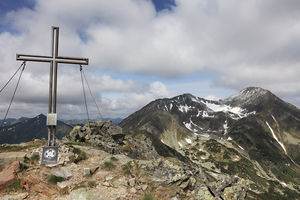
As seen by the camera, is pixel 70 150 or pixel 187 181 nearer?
pixel 187 181

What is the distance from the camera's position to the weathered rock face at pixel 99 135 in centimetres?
3258

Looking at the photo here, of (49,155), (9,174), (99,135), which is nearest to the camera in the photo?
(9,174)

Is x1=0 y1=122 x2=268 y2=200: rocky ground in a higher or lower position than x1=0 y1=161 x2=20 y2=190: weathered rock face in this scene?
lower

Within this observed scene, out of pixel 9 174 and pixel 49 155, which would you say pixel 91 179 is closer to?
pixel 49 155

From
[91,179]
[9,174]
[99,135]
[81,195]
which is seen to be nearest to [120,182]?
[91,179]

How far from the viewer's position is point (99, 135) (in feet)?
136

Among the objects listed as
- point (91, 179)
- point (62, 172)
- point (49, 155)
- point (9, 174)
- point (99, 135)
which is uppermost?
point (49, 155)

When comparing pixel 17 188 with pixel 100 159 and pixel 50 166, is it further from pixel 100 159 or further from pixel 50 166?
pixel 100 159

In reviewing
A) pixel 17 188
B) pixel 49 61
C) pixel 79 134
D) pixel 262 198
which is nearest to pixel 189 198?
pixel 17 188

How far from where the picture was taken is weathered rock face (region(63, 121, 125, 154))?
32575mm

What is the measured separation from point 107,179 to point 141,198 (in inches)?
158

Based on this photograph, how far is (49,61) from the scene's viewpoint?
744 inches

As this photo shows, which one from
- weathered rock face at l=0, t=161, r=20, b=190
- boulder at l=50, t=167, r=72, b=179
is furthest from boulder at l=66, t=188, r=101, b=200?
weathered rock face at l=0, t=161, r=20, b=190

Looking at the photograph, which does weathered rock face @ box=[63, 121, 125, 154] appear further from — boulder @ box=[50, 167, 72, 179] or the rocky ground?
boulder @ box=[50, 167, 72, 179]
